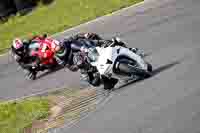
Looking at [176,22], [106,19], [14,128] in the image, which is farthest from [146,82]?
[106,19]

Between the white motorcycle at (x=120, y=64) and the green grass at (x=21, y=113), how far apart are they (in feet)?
5.98

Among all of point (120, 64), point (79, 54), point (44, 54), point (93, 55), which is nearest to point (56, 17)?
point (44, 54)

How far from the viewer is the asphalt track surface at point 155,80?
11.3 metres

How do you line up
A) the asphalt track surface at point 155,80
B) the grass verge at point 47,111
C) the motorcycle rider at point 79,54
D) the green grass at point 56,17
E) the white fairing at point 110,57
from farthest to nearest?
the green grass at point 56,17 → the motorcycle rider at point 79,54 → the white fairing at point 110,57 → the grass verge at point 47,111 → the asphalt track surface at point 155,80

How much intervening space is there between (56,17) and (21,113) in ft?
50.0

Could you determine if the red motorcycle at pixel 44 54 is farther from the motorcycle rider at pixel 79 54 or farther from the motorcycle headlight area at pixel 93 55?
the motorcycle headlight area at pixel 93 55

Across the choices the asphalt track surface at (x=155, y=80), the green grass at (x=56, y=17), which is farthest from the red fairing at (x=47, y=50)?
the green grass at (x=56, y=17)

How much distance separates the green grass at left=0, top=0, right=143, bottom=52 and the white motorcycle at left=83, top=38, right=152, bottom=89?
42.3ft

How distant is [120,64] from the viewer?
14.4 metres

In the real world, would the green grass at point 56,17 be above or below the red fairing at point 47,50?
below

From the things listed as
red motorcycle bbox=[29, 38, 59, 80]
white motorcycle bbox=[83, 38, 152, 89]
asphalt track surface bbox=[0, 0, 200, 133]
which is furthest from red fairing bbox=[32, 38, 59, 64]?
white motorcycle bbox=[83, 38, 152, 89]

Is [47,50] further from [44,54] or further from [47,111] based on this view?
[47,111]

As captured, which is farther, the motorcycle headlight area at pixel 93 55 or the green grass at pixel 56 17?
the green grass at pixel 56 17

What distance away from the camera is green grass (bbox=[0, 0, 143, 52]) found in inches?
1113
